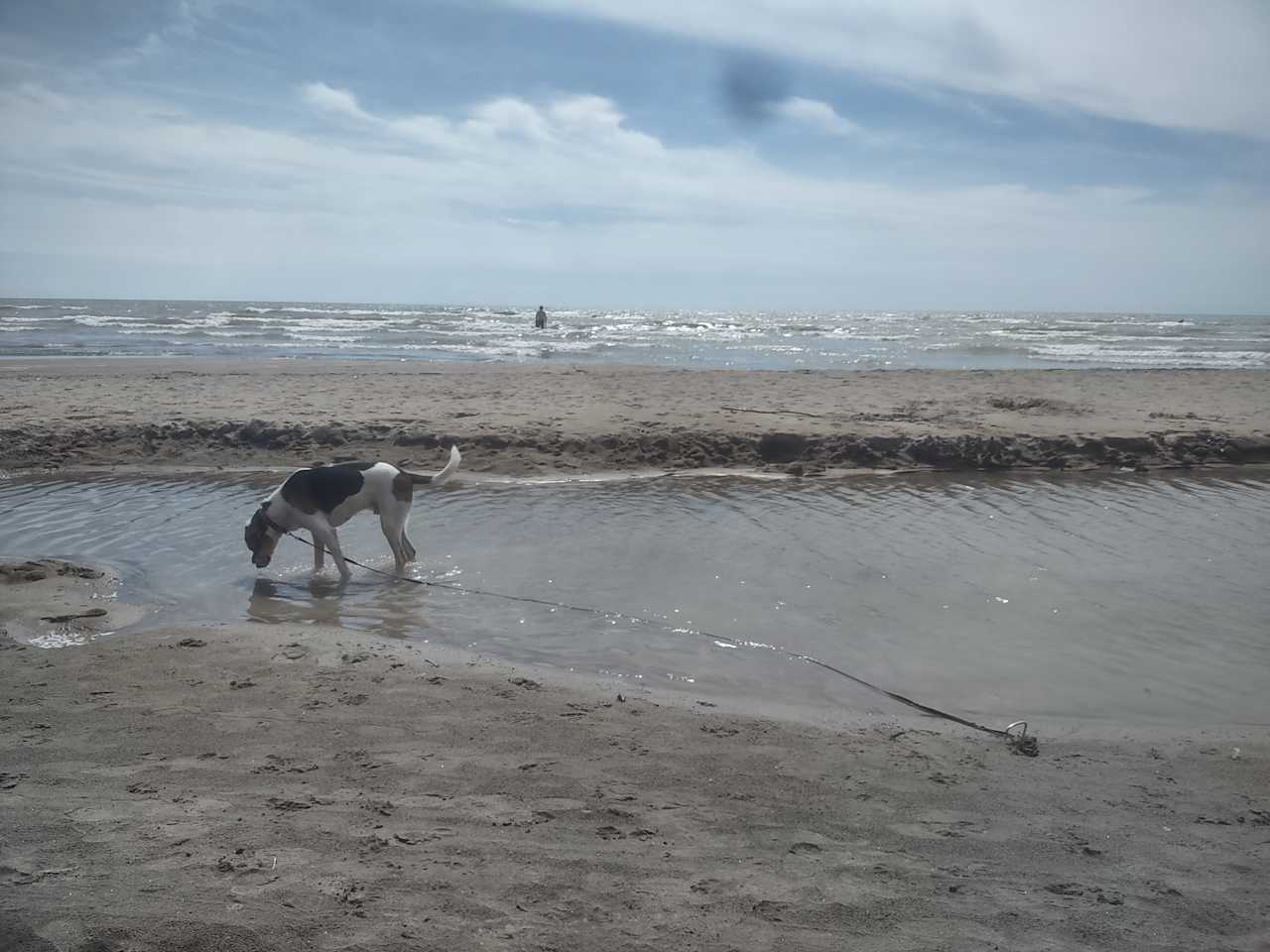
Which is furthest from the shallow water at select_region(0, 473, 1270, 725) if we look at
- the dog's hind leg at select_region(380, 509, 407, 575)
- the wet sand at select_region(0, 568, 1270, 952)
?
the wet sand at select_region(0, 568, 1270, 952)

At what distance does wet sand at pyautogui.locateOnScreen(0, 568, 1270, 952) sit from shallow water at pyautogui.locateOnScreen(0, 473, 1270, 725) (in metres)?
0.72

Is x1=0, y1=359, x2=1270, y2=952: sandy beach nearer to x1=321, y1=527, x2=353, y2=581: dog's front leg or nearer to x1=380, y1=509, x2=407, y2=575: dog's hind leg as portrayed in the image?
x1=321, y1=527, x2=353, y2=581: dog's front leg

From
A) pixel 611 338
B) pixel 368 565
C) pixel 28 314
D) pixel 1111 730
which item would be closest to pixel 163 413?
pixel 368 565

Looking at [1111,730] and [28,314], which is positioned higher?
[28,314]

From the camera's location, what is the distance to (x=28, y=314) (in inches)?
2250

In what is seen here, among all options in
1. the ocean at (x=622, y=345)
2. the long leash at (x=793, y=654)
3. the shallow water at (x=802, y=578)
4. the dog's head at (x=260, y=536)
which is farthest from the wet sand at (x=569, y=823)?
the ocean at (x=622, y=345)

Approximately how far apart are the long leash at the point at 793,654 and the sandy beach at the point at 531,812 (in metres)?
0.10

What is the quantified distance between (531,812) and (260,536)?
15.9 feet

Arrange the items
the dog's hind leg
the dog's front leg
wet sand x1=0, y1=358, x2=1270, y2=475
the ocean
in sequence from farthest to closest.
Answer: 1. the ocean
2. wet sand x1=0, y1=358, x2=1270, y2=475
3. the dog's hind leg
4. the dog's front leg

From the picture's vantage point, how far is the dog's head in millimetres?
7594

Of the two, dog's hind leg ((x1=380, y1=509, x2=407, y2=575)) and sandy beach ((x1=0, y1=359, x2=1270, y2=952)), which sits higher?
dog's hind leg ((x1=380, y1=509, x2=407, y2=575))

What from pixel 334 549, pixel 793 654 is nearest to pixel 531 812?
pixel 793 654

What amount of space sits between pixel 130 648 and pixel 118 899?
307cm

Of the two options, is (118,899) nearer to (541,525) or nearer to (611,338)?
(541,525)
